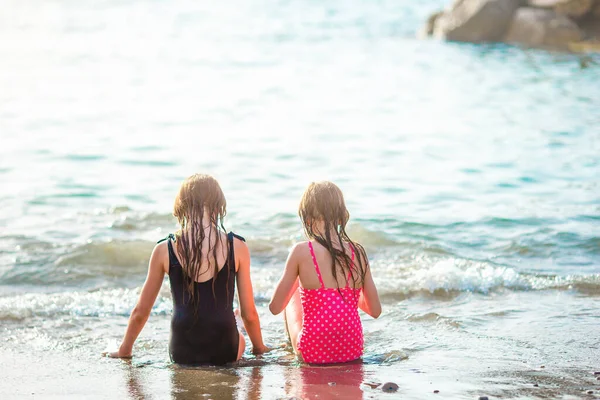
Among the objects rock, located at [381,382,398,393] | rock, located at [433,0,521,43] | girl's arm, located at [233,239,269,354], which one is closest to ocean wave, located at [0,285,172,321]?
girl's arm, located at [233,239,269,354]

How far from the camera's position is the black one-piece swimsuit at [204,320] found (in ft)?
16.8

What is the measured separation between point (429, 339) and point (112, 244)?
406 centimetres

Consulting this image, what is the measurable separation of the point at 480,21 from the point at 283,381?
2283cm

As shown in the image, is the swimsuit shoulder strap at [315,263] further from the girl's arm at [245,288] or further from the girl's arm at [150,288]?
the girl's arm at [150,288]

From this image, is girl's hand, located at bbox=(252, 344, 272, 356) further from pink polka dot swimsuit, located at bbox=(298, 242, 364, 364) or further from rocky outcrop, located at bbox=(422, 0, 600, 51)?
rocky outcrop, located at bbox=(422, 0, 600, 51)

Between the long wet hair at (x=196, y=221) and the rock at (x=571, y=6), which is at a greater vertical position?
the rock at (x=571, y=6)

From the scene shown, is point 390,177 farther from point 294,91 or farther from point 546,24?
point 546,24

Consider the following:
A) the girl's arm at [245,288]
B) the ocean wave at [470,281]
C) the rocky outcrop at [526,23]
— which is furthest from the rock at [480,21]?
the girl's arm at [245,288]

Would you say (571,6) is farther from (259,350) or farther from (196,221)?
(196,221)

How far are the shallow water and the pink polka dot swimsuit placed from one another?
19 cm

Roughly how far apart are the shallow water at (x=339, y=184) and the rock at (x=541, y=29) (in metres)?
0.86

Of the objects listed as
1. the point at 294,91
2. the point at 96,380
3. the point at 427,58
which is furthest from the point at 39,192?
the point at 427,58

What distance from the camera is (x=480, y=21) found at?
2600cm

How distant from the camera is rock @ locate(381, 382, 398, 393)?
180 inches
